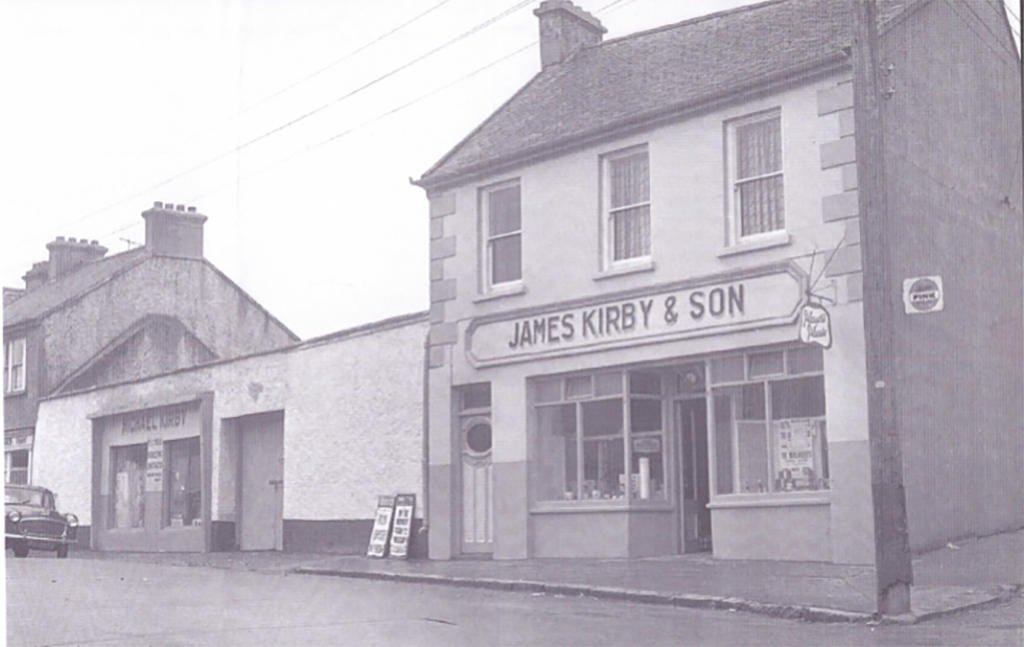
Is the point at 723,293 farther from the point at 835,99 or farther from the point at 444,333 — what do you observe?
the point at 444,333

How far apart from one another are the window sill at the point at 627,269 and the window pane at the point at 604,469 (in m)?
1.97

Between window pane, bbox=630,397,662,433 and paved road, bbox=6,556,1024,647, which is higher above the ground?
window pane, bbox=630,397,662,433

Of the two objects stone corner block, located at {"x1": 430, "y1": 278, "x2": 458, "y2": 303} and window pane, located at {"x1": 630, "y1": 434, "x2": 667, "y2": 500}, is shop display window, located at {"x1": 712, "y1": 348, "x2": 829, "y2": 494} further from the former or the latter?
stone corner block, located at {"x1": 430, "y1": 278, "x2": 458, "y2": 303}

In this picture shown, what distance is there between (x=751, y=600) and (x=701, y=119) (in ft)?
19.6

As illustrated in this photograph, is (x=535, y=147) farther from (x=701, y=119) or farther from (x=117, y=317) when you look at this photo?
(x=117, y=317)

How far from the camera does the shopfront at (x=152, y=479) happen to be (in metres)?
19.2

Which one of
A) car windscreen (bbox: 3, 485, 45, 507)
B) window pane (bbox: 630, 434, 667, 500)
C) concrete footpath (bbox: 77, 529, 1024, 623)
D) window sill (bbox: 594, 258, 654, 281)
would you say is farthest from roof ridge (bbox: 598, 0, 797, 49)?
car windscreen (bbox: 3, 485, 45, 507)

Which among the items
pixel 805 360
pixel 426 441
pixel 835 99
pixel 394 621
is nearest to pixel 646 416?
pixel 805 360

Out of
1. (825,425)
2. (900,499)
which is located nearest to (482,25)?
(900,499)

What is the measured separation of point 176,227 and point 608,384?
17.7 feet

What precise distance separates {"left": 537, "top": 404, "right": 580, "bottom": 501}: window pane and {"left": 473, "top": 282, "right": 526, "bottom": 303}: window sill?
1.47 meters

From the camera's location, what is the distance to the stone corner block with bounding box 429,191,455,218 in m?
17.4

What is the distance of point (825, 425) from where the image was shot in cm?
1368

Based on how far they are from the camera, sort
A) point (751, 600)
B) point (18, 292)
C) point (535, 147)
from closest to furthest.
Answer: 1. point (751, 600)
2. point (535, 147)
3. point (18, 292)
